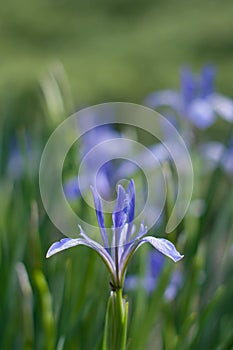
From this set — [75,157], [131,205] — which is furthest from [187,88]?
[131,205]

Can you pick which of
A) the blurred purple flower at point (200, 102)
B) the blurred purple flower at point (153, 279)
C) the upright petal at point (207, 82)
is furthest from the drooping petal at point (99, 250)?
the upright petal at point (207, 82)

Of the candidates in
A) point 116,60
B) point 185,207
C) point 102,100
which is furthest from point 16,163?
point 116,60

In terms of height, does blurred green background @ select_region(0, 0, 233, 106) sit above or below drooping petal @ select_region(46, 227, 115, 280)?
above

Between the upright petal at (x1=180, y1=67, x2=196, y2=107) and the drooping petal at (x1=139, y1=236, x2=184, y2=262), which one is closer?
the drooping petal at (x1=139, y1=236, x2=184, y2=262)

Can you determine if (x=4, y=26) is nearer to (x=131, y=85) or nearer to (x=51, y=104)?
(x=131, y=85)

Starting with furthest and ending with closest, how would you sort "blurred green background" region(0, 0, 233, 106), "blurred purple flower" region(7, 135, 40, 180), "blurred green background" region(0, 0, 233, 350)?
"blurred green background" region(0, 0, 233, 106) → "blurred purple flower" region(7, 135, 40, 180) → "blurred green background" region(0, 0, 233, 350)

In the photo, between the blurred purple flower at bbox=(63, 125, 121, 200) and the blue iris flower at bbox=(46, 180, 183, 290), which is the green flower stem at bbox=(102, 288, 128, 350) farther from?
the blurred purple flower at bbox=(63, 125, 121, 200)

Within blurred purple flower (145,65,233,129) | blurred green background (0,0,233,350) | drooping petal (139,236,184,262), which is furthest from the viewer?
blurred purple flower (145,65,233,129)

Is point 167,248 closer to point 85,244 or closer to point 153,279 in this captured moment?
point 85,244

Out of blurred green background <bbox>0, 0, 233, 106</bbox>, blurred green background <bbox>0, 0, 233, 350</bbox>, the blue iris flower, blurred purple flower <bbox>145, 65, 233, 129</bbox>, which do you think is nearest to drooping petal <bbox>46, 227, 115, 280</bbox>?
the blue iris flower

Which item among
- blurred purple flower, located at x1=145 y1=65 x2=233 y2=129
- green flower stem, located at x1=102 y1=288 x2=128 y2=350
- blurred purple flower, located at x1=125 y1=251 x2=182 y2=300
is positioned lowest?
green flower stem, located at x1=102 y1=288 x2=128 y2=350
